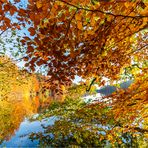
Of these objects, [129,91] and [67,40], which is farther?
[129,91]

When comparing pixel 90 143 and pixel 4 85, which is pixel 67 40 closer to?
pixel 90 143

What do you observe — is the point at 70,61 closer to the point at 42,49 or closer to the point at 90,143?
the point at 42,49

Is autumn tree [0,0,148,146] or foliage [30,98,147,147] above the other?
autumn tree [0,0,148,146]

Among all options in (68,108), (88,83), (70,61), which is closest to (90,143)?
(68,108)

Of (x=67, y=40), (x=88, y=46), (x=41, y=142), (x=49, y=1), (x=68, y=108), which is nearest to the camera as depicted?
(x=49, y=1)

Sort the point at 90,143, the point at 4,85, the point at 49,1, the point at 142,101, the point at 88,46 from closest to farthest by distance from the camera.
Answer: the point at 49,1 → the point at 88,46 → the point at 142,101 → the point at 90,143 → the point at 4,85

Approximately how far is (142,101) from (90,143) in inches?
251

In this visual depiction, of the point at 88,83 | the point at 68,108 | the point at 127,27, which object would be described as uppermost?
the point at 127,27

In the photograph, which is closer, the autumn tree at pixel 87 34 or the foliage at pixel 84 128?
the autumn tree at pixel 87 34

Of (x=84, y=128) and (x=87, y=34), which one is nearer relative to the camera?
(x=87, y=34)

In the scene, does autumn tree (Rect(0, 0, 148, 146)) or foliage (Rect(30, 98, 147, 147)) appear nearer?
autumn tree (Rect(0, 0, 148, 146))

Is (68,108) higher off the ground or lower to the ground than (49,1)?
lower

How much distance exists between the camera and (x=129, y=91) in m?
7.99

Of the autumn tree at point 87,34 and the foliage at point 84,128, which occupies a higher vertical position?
the autumn tree at point 87,34
